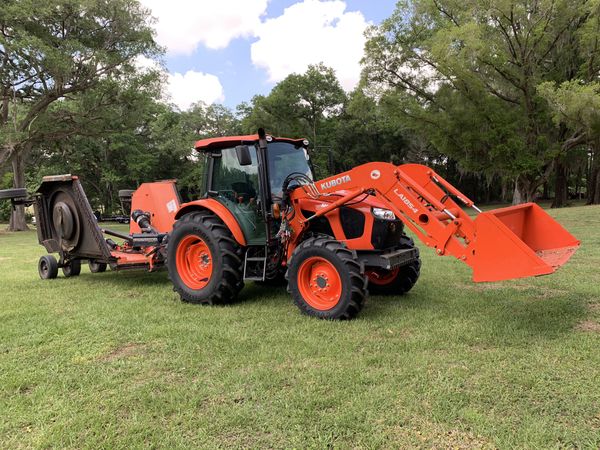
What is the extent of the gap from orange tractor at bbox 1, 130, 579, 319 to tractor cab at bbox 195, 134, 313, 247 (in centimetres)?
1

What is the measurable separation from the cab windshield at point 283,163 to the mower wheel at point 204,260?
937mm

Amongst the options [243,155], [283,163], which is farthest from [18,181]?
[243,155]

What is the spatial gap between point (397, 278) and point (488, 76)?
66.8 ft

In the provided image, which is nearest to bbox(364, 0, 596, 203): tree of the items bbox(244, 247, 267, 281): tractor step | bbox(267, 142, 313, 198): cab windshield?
bbox(267, 142, 313, 198): cab windshield

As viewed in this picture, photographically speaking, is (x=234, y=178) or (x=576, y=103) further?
(x=576, y=103)

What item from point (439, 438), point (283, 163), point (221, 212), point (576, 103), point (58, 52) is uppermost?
point (58, 52)

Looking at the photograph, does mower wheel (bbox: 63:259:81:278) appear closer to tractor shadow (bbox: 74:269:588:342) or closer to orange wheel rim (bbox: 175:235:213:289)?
tractor shadow (bbox: 74:269:588:342)

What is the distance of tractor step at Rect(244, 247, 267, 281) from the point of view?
233 inches

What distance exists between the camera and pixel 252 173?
6.07 metres

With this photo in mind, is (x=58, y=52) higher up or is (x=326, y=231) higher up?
(x=58, y=52)

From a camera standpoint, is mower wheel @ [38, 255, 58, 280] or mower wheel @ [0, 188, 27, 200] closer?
mower wheel @ [0, 188, 27, 200]

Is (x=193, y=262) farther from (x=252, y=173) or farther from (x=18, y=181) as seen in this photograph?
(x=18, y=181)

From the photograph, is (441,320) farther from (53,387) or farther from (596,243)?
(596,243)

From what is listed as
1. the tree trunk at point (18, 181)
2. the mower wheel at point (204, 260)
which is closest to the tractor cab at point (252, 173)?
the mower wheel at point (204, 260)
